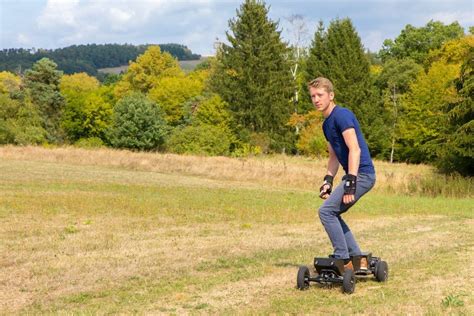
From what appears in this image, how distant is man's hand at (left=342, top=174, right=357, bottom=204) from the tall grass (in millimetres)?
20877

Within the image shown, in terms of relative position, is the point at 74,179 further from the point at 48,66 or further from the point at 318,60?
the point at 48,66

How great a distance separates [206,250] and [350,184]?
14.6 feet

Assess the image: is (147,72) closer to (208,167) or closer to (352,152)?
(208,167)

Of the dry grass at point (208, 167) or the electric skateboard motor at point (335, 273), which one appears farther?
the dry grass at point (208, 167)

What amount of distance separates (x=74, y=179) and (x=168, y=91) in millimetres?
49617

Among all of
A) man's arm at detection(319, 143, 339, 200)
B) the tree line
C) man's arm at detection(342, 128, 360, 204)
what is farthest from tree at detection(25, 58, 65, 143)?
man's arm at detection(342, 128, 360, 204)

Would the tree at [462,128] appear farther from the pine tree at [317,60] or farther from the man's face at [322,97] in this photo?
the man's face at [322,97]

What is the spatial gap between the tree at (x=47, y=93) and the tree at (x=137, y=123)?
13.3 m

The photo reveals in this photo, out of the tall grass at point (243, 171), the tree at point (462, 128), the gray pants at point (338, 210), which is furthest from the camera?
the tree at point (462, 128)

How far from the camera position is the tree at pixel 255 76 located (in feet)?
201

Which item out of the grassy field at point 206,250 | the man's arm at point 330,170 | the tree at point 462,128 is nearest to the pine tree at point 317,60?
the tree at point 462,128

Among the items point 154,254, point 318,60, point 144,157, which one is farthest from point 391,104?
point 154,254

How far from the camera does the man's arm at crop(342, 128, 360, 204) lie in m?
6.94

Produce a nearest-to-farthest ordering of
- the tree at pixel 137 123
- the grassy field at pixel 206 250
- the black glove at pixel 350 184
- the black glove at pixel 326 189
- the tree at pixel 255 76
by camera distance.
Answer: the grassy field at pixel 206 250 < the black glove at pixel 350 184 < the black glove at pixel 326 189 < the tree at pixel 255 76 < the tree at pixel 137 123
